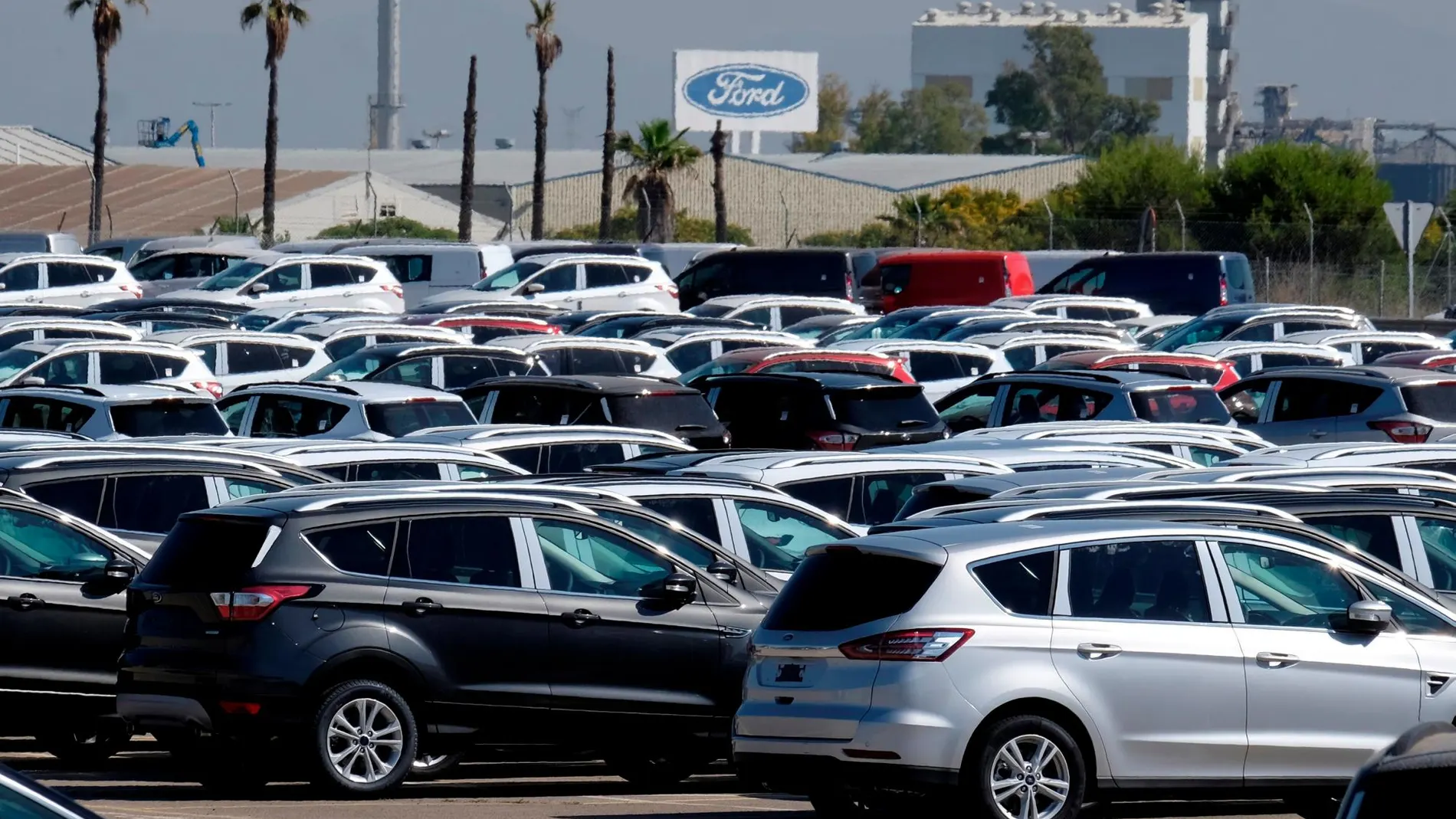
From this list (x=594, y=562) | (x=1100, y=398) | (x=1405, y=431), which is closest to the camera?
(x=594, y=562)

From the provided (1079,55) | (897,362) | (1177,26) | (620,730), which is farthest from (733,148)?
(620,730)

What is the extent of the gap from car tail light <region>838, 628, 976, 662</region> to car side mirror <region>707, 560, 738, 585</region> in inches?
96.8

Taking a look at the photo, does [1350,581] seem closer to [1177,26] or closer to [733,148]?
[733,148]

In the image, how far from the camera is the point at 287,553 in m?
10.1

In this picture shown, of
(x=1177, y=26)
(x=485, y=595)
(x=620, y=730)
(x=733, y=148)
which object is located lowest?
(x=620, y=730)

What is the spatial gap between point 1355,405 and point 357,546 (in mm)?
13502

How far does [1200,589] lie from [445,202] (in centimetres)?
7374

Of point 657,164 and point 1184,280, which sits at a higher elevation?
point 657,164

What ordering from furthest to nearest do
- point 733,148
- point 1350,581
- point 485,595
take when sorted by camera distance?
point 733,148
point 485,595
point 1350,581

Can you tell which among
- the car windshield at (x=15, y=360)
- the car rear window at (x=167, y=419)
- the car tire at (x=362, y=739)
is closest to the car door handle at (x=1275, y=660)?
the car tire at (x=362, y=739)

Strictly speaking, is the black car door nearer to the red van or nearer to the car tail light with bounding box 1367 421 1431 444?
the car tail light with bounding box 1367 421 1431 444

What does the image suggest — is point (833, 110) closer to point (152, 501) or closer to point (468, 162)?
point (468, 162)

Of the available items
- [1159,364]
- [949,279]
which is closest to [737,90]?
[949,279]

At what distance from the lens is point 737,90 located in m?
125
